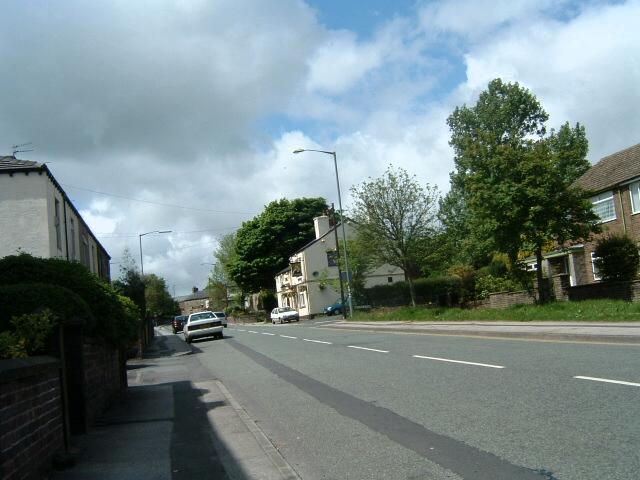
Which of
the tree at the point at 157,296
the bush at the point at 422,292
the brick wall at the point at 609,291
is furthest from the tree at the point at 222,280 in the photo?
the brick wall at the point at 609,291

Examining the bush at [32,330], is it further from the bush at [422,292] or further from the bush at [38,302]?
the bush at [422,292]

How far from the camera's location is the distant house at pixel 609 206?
2978cm

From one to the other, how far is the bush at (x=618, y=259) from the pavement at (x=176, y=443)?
61.7 feet

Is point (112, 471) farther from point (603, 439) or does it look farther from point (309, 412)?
point (603, 439)

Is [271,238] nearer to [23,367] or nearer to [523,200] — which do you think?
[523,200]

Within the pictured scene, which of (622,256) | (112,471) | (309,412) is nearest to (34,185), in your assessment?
(309,412)

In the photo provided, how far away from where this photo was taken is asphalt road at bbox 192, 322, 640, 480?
221 inches

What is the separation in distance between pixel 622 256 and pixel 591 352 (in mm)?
14137

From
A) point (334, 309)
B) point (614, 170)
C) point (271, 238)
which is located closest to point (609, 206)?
point (614, 170)

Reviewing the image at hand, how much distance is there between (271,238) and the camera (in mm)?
72438

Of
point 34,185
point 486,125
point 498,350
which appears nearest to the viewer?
point 498,350

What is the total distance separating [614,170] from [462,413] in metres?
28.8

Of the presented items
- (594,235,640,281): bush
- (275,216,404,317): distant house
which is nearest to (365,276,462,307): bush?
(275,216,404,317): distant house

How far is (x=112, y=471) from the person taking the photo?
6238 mm
